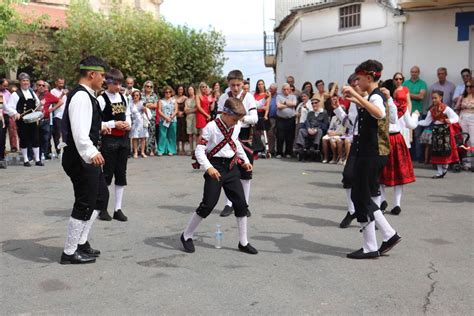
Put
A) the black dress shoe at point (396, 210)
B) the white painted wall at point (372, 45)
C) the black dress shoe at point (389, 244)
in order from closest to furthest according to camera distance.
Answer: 1. the black dress shoe at point (389, 244)
2. the black dress shoe at point (396, 210)
3. the white painted wall at point (372, 45)

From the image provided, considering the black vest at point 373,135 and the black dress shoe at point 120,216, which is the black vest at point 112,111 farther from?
the black vest at point 373,135

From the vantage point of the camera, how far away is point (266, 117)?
14.9 metres

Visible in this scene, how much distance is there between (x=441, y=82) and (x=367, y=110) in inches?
350

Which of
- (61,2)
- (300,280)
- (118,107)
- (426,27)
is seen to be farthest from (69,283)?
(61,2)

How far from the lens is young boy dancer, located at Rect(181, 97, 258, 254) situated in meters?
5.89

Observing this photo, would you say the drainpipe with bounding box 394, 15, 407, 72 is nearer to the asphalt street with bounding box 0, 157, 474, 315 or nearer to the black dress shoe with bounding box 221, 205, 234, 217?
the asphalt street with bounding box 0, 157, 474, 315

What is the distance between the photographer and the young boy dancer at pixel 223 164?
19.3ft

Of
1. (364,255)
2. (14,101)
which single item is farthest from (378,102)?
(14,101)

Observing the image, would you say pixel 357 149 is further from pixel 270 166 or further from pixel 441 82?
pixel 441 82

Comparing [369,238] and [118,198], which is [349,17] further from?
[369,238]

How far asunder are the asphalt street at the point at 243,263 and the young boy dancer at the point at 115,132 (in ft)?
1.76

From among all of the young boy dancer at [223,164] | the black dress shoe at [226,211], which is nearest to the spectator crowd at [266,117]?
the black dress shoe at [226,211]

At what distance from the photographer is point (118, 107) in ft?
23.9

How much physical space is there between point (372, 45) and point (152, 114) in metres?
6.51
